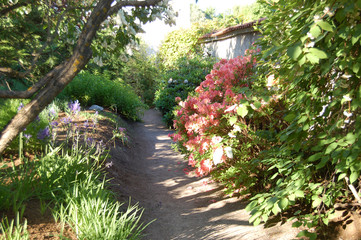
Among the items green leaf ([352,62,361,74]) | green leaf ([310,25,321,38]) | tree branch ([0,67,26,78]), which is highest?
tree branch ([0,67,26,78])

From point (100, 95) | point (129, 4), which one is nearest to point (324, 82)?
→ point (129, 4)

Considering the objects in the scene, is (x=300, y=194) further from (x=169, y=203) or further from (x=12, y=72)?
(x=169, y=203)

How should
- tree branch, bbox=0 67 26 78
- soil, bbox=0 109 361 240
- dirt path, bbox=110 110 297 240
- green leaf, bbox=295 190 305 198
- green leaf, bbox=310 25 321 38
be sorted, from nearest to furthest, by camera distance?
green leaf, bbox=310 25 321 38, green leaf, bbox=295 190 305 198, tree branch, bbox=0 67 26 78, soil, bbox=0 109 361 240, dirt path, bbox=110 110 297 240

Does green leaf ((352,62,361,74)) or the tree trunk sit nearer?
green leaf ((352,62,361,74))

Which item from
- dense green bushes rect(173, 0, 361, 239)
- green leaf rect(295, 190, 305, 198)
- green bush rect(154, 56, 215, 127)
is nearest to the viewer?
dense green bushes rect(173, 0, 361, 239)

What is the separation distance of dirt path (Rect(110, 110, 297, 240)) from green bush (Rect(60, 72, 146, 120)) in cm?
287

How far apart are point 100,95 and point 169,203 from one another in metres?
6.08

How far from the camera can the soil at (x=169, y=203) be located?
2.75 metres

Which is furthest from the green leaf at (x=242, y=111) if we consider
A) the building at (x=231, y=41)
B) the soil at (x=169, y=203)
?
the building at (x=231, y=41)

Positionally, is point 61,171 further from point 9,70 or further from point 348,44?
point 348,44

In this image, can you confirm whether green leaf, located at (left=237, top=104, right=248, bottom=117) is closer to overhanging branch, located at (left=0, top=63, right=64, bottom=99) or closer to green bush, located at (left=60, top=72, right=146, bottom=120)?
overhanging branch, located at (left=0, top=63, right=64, bottom=99)

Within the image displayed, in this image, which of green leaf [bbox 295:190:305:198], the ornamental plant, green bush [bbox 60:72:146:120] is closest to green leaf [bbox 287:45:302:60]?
the ornamental plant

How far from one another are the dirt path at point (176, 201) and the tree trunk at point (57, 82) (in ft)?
5.52

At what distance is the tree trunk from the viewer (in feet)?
8.19
